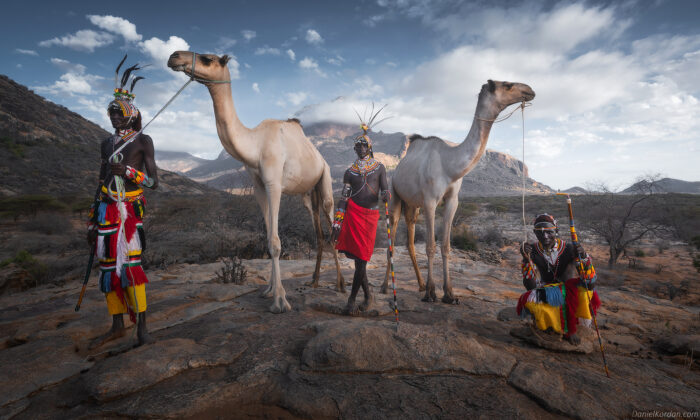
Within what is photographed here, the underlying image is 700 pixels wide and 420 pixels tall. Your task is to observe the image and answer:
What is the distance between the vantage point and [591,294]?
3580 millimetres

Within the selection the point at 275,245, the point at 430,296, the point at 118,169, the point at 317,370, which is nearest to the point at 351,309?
the point at 275,245

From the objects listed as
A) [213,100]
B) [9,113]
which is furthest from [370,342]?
[9,113]

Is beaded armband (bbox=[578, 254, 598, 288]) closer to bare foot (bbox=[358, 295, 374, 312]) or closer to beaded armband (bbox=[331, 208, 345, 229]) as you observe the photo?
bare foot (bbox=[358, 295, 374, 312])

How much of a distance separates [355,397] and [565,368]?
2004mm

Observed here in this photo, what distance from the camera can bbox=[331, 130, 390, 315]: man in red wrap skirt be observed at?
4.62 m

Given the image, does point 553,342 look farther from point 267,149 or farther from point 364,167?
point 267,149

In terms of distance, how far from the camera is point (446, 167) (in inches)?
222

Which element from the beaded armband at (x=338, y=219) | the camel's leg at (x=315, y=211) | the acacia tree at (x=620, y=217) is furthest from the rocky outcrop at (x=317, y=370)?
the acacia tree at (x=620, y=217)

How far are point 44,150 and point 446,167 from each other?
3230 centimetres

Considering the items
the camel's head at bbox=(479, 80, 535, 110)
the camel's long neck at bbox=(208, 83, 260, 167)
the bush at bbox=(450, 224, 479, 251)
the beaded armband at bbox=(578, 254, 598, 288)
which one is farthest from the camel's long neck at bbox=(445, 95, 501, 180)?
the bush at bbox=(450, 224, 479, 251)

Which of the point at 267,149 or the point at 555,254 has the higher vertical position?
the point at 267,149

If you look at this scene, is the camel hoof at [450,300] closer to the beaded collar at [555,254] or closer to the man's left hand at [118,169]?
the beaded collar at [555,254]

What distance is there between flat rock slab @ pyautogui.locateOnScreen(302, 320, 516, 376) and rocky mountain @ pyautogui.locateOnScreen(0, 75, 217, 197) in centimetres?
2256

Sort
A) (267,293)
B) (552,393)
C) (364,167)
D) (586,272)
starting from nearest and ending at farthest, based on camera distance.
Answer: (552,393) < (586,272) < (364,167) < (267,293)
